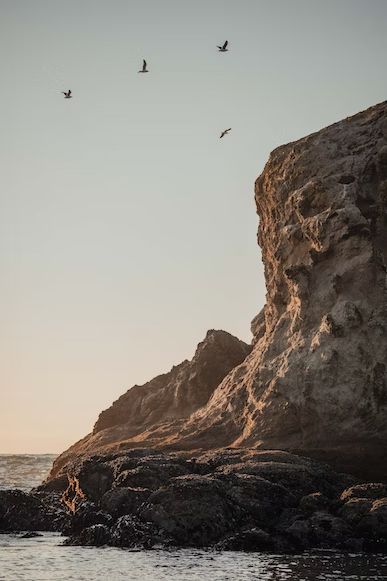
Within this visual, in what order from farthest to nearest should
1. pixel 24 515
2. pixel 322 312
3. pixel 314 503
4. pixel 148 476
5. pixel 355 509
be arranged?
pixel 322 312, pixel 24 515, pixel 148 476, pixel 314 503, pixel 355 509

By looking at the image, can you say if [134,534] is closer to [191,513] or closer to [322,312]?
[191,513]

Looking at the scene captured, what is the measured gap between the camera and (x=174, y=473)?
131ft

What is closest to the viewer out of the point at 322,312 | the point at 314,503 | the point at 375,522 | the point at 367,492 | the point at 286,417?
the point at 375,522

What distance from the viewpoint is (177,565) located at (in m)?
28.0

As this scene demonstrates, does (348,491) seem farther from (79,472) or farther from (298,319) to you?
(298,319)

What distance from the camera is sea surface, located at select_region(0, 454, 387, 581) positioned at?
84.6 ft

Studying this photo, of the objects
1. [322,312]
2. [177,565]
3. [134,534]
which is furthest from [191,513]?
[322,312]

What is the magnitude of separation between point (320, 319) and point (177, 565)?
87.9 ft

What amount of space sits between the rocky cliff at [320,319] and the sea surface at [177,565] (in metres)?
17.6

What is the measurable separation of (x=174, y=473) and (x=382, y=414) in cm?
1412

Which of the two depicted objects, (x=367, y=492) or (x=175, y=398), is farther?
(x=175, y=398)

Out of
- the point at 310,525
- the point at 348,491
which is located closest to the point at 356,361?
the point at 348,491

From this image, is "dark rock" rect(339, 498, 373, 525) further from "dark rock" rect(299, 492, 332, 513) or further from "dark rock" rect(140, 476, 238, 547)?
"dark rock" rect(140, 476, 238, 547)

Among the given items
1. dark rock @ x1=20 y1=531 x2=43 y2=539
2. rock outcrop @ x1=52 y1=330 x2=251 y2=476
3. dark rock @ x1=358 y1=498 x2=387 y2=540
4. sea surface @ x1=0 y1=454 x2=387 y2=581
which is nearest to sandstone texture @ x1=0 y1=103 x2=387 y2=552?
dark rock @ x1=358 y1=498 x2=387 y2=540
